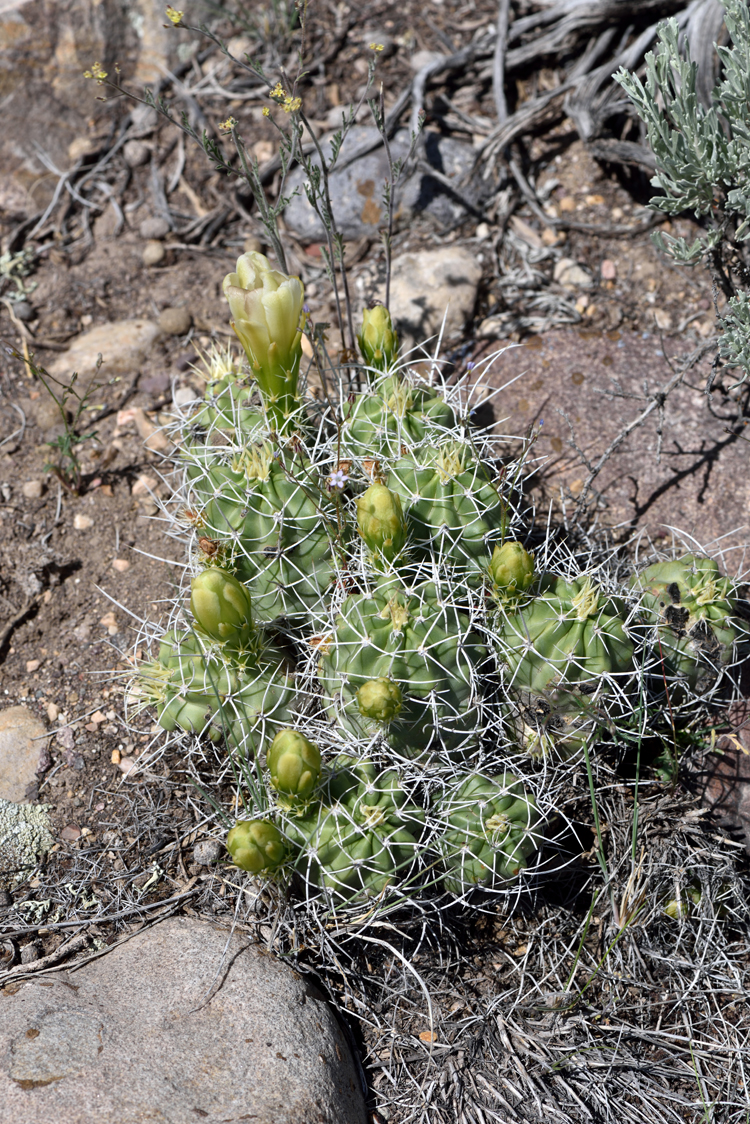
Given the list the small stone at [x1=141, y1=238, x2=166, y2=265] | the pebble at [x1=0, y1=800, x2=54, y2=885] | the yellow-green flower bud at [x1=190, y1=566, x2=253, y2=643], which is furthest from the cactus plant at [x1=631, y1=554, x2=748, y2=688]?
the small stone at [x1=141, y1=238, x2=166, y2=265]

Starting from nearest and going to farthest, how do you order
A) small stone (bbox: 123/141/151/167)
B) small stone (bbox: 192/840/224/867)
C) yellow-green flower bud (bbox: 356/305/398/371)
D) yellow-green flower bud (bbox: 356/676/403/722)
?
yellow-green flower bud (bbox: 356/676/403/722) < small stone (bbox: 192/840/224/867) < yellow-green flower bud (bbox: 356/305/398/371) < small stone (bbox: 123/141/151/167)

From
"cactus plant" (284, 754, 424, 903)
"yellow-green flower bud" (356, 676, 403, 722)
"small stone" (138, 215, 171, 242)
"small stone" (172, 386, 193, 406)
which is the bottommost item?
"cactus plant" (284, 754, 424, 903)

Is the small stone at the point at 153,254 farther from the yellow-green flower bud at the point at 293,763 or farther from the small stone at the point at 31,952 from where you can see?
the small stone at the point at 31,952

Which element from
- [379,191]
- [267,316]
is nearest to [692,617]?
[267,316]

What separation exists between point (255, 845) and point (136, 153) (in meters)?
3.94

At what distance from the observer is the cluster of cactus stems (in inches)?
89.0

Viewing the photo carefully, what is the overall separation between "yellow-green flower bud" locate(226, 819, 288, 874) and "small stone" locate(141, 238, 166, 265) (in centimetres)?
307

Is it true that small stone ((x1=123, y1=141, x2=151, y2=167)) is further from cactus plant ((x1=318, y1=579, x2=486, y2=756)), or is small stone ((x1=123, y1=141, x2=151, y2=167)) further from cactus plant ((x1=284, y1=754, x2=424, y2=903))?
cactus plant ((x1=284, y1=754, x2=424, y2=903))

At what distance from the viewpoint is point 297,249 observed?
416 cm

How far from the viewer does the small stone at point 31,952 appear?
8.14 ft

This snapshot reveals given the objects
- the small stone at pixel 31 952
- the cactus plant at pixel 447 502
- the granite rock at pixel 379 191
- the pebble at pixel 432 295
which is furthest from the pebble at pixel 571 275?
the small stone at pixel 31 952

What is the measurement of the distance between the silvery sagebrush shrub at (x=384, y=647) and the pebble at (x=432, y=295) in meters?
0.99

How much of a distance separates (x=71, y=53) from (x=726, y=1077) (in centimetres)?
557

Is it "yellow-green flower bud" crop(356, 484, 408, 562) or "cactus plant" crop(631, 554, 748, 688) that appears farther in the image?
"cactus plant" crop(631, 554, 748, 688)
